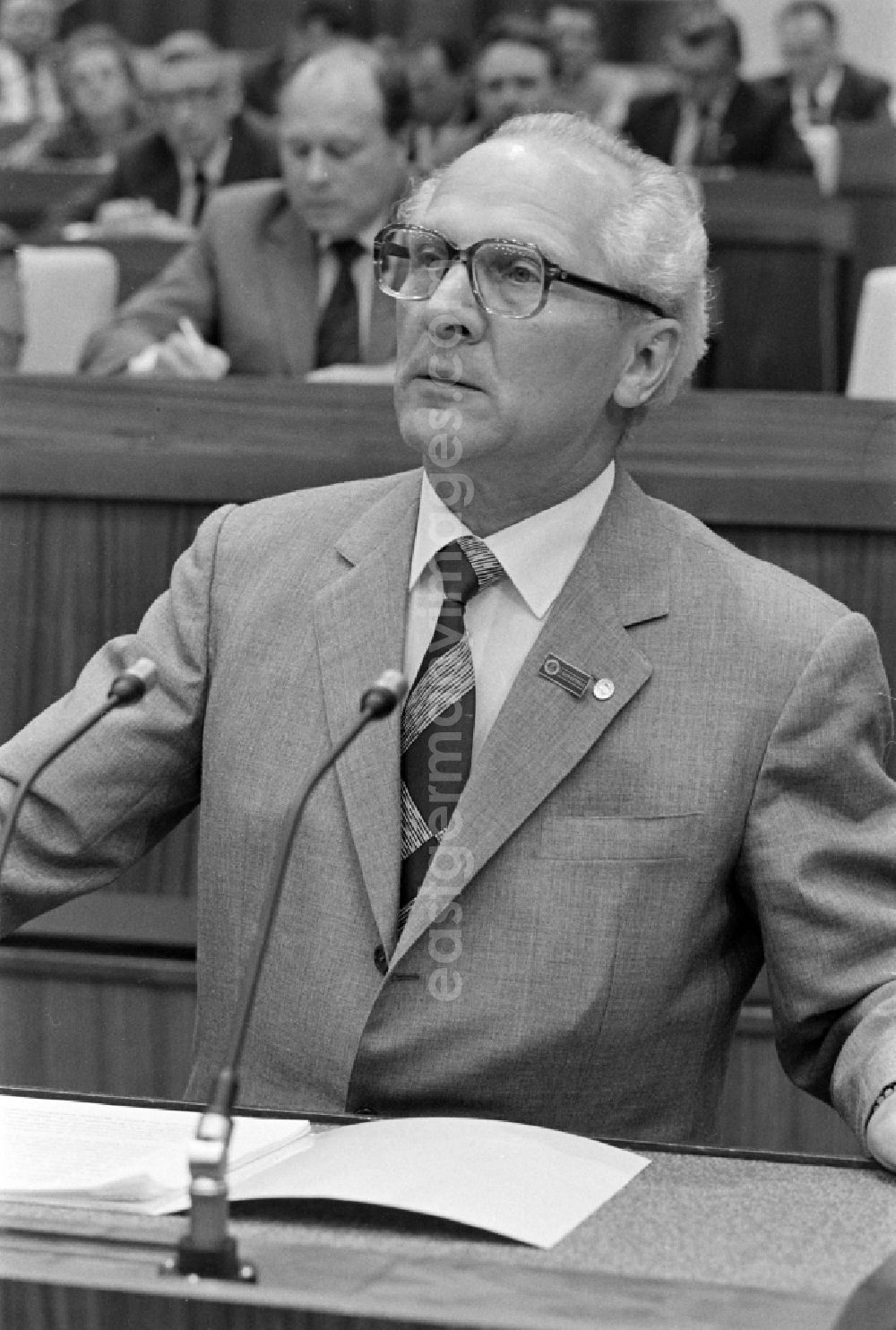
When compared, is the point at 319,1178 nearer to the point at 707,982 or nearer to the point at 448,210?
the point at 707,982

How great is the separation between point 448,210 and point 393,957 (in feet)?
1.62

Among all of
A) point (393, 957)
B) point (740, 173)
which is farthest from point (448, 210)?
point (740, 173)

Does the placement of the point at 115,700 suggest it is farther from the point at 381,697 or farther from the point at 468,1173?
the point at 468,1173

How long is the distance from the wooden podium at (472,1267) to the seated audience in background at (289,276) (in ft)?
6.54

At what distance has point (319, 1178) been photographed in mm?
1050

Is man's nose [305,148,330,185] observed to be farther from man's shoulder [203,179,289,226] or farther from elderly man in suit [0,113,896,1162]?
elderly man in suit [0,113,896,1162]

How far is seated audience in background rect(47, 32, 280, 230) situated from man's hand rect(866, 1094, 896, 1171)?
4504 mm

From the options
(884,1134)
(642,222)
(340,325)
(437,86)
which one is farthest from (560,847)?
(437,86)

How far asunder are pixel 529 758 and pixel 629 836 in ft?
0.28

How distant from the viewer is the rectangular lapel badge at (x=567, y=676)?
138 centimetres

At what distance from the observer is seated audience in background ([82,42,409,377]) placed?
3051 mm

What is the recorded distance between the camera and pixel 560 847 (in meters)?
1.36

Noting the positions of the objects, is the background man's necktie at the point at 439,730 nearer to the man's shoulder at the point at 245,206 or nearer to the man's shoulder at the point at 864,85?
the man's shoulder at the point at 245,206

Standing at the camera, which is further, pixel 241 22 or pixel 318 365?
pixel 241 22
